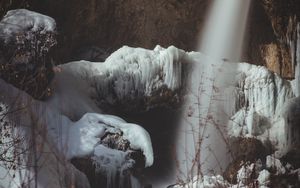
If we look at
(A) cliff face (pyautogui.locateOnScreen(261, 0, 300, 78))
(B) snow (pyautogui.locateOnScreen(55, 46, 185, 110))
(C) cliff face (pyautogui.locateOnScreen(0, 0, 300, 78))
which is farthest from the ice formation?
(C) cliff face (pyautogui.locateOnScreen(0, 0, 300, 78))

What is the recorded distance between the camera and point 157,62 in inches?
392

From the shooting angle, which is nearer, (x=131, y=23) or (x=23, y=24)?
(x=23, y=24)

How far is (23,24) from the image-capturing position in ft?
27.2

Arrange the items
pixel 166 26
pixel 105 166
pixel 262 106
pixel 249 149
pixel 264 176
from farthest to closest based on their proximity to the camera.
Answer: pixel 166 26, pixel 262 106, pixel 249 149, pixel 264 176, pixel 105 166

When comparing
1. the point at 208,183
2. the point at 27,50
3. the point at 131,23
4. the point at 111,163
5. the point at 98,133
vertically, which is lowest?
the point at 111,163

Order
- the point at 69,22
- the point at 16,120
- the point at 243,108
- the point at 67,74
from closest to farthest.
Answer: the point at 16,120 < the point at 67,74 < the point at 243,108 < the point at 69,22

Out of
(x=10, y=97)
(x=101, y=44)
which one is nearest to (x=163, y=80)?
(x=101, y=44)

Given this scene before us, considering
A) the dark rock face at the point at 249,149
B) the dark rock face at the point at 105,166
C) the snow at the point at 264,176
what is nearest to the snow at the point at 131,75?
the dark rock face at the point at 249,149

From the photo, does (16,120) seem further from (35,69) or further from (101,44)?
(101,44)

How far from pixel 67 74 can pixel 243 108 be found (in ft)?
9.97

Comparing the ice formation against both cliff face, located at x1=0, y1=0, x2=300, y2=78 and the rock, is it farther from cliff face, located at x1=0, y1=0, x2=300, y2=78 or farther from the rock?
cliff face, located at x1=0, y1=0, x2=300, y2=78

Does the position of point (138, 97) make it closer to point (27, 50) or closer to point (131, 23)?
point (27, 50)

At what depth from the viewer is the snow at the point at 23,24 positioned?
804 cm

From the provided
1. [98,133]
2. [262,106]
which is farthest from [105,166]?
[262,106]
